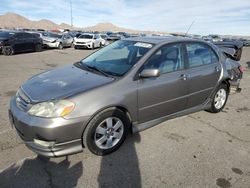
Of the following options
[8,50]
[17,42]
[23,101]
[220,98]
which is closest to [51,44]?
[17,42]

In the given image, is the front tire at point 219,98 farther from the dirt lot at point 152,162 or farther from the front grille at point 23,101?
the front grille at point 23,101

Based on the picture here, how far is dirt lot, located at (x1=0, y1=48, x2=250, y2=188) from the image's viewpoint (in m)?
2.87

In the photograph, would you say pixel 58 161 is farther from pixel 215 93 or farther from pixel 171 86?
pixel 215 93

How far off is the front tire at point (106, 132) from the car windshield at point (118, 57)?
25.6 inches

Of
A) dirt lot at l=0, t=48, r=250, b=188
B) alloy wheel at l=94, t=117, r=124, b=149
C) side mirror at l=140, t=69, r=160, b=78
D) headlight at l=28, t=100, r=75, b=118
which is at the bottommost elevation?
dirt lot at l=0, t=48, r=250, b=188

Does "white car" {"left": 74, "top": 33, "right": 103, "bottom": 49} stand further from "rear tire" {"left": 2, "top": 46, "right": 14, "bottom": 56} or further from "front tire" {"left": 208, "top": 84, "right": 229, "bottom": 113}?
"front tire" {"left": 208, "top": 84, "right": 229, "bottom": 113}

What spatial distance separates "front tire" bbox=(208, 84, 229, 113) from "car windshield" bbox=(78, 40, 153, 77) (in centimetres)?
→ 206

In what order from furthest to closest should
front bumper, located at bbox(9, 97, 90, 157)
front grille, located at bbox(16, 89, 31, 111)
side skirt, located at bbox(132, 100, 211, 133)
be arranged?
side skirt, located at bbox(132, 100, 211, 133) → front grille, located at bbox(16, 89, 31, 111) → front bumper, located at bbox(9, 97, 90, 157)

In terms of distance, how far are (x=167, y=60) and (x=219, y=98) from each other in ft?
6.37

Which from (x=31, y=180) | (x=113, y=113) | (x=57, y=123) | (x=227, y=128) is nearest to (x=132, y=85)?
(x=113, y=113)

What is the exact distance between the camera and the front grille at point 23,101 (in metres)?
3.09

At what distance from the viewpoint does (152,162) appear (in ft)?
10.7

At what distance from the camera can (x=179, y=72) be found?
160 inches

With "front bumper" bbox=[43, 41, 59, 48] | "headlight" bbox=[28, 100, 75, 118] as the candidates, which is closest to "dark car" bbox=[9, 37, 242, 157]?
"headlight" bbox=[28, 100, 75, 118]
